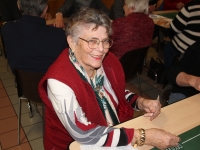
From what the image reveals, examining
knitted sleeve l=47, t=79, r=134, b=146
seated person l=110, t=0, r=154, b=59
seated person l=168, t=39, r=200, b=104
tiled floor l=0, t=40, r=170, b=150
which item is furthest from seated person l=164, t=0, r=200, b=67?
knitted sleeve l=47, t=79, r=134, b=146

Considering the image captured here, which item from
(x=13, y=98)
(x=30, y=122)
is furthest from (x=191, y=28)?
(x=13, y=98)

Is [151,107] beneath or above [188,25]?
beneath

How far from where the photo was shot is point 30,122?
241 centimetres

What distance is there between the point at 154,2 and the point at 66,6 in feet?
6.34

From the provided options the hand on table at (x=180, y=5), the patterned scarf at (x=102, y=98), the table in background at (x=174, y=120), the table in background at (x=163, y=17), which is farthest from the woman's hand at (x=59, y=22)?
the hand on table at (x=180, y=5)

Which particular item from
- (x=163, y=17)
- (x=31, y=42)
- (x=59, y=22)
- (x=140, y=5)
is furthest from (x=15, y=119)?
(x=163, y=17)

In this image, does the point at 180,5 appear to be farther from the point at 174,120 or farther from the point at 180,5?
the point at 174,120

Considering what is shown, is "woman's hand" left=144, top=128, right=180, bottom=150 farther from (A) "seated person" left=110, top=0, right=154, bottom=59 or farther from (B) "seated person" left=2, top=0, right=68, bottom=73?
(A) "seated person" left=110, top=0, right=154, bottom=59

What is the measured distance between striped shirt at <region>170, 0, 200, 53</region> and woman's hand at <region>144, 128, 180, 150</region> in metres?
1.83

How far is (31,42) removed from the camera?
5.70 ft

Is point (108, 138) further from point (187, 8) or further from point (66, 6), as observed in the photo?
point (66, 6)

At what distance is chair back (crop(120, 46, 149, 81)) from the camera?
214 cm

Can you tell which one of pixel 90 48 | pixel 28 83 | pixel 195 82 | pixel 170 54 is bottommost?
pixel 170 54

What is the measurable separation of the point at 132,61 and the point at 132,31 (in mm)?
331
